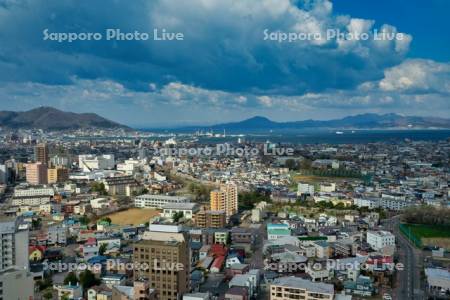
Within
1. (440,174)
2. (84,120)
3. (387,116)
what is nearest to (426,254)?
(440,174)

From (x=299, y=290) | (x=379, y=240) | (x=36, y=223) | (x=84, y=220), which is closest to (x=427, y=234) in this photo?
(x=379, y=240)

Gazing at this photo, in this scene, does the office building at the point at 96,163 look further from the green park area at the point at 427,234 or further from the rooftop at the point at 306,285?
the rooftop at the point at 306,285

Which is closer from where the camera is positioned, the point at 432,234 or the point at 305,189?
the point at 432,234

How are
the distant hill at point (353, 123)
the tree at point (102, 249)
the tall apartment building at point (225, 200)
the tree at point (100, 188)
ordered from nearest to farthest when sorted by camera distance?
the tree at point (102, 249)
the tall apartment building at point (225, 200)
the tree at point (100, 188)
the distant hill at point (353, 123)

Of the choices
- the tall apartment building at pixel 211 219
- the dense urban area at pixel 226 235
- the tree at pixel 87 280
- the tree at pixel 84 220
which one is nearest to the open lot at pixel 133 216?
the dense urban area at pixel 226 235

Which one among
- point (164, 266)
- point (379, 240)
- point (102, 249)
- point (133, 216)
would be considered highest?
point (164, 266)

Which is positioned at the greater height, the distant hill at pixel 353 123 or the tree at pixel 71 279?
the distant hill at pixel 353 123

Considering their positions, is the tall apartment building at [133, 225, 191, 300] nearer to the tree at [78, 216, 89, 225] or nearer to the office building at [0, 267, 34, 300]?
the office building at [0, 267, 34, 300]

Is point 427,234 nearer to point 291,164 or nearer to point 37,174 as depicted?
point 291,164

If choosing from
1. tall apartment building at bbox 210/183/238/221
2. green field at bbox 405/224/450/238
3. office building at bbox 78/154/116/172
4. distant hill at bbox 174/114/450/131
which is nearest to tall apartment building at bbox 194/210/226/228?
tall apartment building at bbox 210/183/238/221
